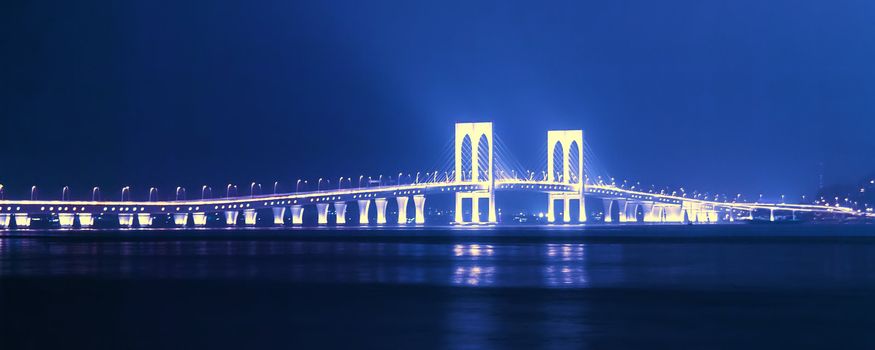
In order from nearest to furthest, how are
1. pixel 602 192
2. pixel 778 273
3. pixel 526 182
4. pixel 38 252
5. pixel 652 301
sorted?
1. pixel 652 301
2. pixel 778 273
3. pixel 38 252
4. pixel 526 182
5. pixel 602 192

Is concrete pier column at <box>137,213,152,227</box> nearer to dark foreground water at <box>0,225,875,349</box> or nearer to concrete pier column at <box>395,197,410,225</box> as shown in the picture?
concrete pier column at <box>395,197,410,225</box>

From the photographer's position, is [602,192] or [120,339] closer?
[120,339]

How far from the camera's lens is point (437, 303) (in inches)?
624

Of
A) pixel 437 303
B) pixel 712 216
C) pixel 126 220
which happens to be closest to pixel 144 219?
pixel 126 220

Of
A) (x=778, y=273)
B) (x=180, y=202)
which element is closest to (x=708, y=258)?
(x=778, y=273)

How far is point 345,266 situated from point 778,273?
9964 mm

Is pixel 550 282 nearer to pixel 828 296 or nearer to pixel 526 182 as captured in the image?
pixel 828 296

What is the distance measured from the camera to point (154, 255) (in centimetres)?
3108

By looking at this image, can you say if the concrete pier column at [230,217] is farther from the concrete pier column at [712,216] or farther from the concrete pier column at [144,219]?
the concrete pier column at [712,216]

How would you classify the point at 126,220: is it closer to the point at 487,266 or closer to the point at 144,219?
the point at 144,219

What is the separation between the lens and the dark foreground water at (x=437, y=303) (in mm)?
11648

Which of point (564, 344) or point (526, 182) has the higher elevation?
point (526, 182)

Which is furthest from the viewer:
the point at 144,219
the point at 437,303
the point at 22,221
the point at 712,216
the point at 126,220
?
the point at 712,216

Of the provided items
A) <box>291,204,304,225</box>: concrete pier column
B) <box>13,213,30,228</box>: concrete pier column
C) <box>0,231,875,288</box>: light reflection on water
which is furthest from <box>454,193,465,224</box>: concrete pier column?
<box>0,231,875,288</box>: light reflection on water
